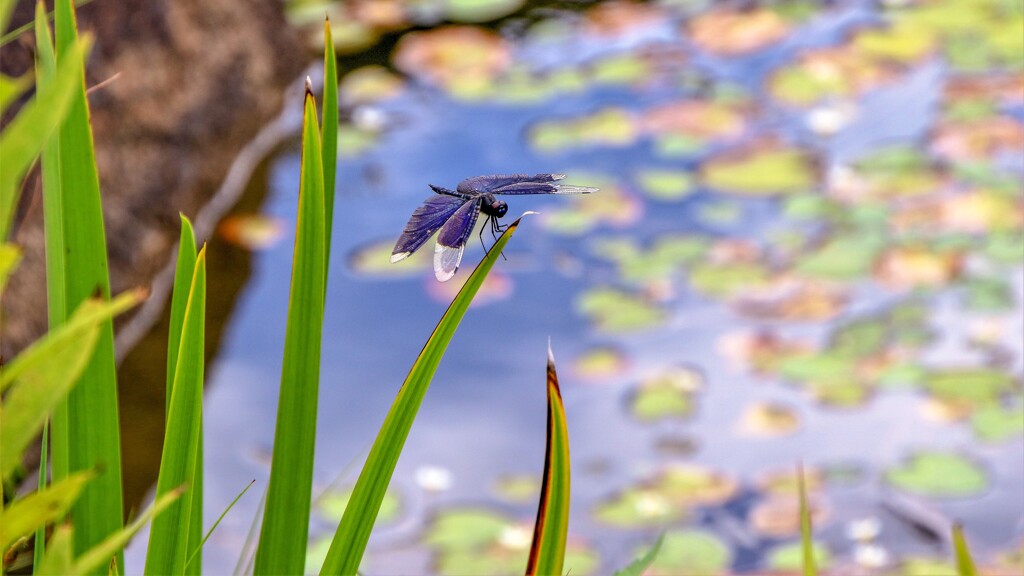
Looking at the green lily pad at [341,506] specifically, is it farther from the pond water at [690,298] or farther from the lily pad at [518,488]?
the lily pad at [518,488]

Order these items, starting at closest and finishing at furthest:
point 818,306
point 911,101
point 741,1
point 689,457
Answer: point 689,457 → point 818,306 → point 911,101 → point 741,1

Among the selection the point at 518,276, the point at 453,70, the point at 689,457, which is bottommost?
the point at 689,457

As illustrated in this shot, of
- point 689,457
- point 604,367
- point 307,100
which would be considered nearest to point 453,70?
point 604,367

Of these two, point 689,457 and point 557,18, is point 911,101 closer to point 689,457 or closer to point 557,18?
point 557,18

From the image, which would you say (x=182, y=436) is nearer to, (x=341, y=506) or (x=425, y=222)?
(x=425, y=222)

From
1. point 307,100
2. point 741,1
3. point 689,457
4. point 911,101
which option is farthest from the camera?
point 741,1

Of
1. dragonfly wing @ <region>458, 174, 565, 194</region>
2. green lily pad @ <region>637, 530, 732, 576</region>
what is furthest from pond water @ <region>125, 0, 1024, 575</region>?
dragonfly wing @ <region>458, 174, 565, 194</region>

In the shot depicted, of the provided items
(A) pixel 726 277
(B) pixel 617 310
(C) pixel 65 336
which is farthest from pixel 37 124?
(A) pixel 726 277

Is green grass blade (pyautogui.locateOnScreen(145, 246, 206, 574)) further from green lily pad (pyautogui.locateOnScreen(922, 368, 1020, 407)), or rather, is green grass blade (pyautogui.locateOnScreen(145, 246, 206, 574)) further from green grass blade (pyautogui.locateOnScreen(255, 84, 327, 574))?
green lily pad (pyautogui.locateOnScreen(922, 368, 1020, 407))
